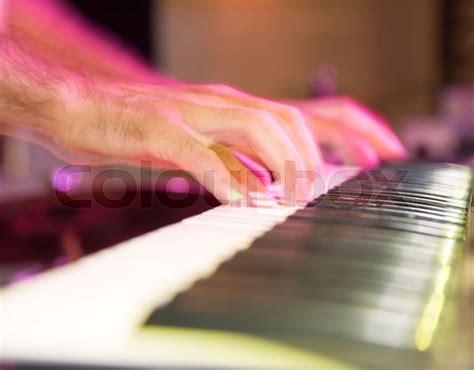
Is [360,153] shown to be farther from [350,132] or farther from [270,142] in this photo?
[270,142]

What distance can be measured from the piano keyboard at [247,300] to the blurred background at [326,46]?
429cm

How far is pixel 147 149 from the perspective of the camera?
842 millimetres

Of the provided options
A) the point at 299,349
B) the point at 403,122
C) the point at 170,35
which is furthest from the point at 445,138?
the point at 299,349

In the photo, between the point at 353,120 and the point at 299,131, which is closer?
the point at 299,131

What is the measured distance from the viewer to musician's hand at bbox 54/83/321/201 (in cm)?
80

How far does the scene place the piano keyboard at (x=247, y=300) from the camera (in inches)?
12.7

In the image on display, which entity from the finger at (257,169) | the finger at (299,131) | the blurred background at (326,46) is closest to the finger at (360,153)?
the finger at (257,169)

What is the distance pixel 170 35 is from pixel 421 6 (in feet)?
6.64

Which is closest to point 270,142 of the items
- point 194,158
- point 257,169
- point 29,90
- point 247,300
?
point 194,158

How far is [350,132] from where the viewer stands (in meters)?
1.41

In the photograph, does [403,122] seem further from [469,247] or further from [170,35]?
[469,247]

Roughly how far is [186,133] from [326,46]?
4622mm

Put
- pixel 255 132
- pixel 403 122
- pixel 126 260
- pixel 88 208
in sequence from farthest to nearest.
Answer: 1. pixel 403 122
2. pixel 88 208
3. pixel 255 132
4. pixel 126 260

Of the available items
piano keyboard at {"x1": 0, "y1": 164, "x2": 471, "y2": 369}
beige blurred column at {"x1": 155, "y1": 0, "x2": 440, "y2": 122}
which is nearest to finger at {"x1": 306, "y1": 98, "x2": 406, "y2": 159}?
piano keyboard at {"x1": 0, "y1": 164, "x2": 471, "y2": 369}
